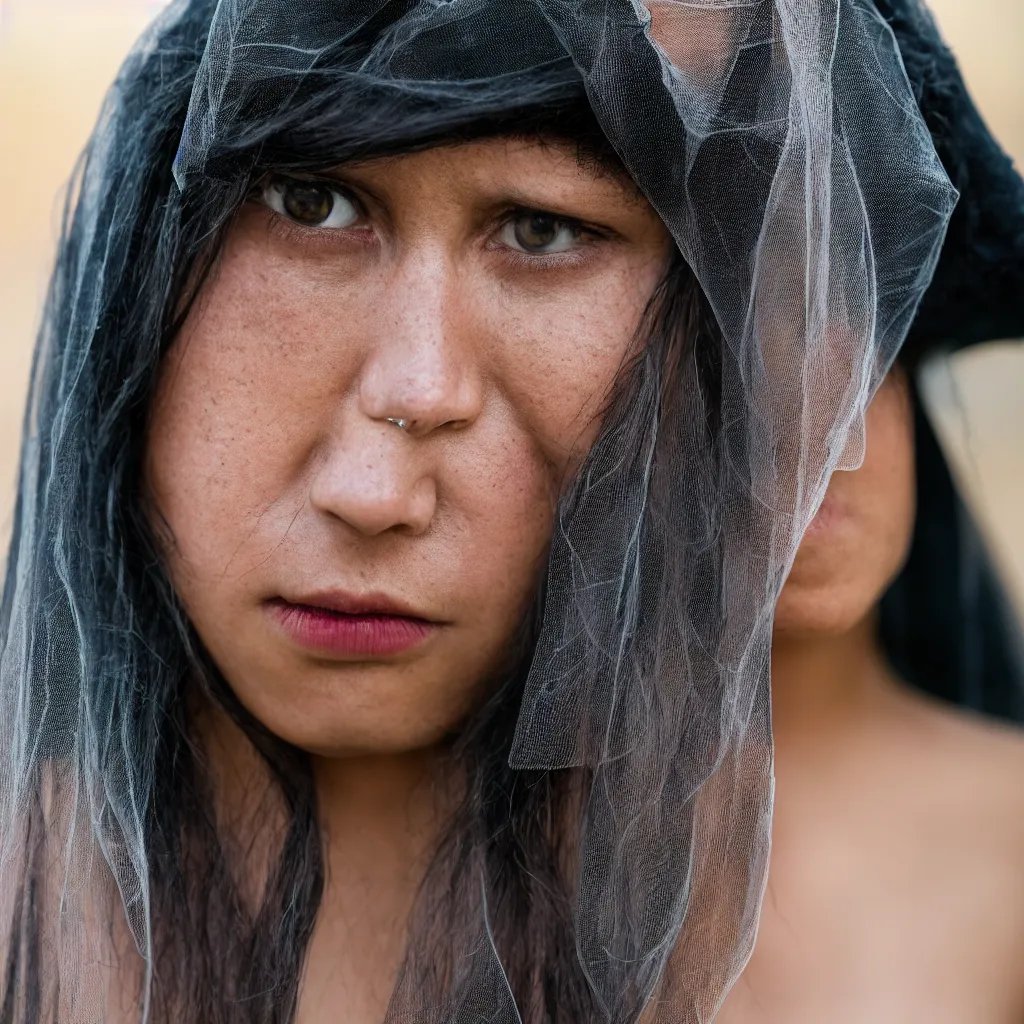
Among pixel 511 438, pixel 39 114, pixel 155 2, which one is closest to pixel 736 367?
pixel 511 438

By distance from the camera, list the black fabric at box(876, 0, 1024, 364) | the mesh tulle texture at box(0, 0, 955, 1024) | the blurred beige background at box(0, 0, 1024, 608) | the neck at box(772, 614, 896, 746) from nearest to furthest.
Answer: the mesh tulle texture at box(0, 0, 955, 1024) → the black fabric at box(876, 0, 1024, 364) → the neck at box(772, 614, 896, 746) → the blurred beige background at box(0, 0, 1024, 608)

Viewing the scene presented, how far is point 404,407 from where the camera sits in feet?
3.16

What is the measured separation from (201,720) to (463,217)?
1.66 ft

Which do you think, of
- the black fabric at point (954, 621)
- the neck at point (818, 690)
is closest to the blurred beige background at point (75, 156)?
the black fabric at point (954, 621)

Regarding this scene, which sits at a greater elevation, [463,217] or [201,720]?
[463,217]

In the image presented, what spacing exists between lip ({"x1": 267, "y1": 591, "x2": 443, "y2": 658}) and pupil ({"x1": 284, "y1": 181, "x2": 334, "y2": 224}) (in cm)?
30

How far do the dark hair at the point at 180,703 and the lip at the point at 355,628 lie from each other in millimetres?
89

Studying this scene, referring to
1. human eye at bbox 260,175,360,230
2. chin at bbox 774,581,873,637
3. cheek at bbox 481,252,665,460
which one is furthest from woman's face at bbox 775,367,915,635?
human eye at bbox 260,175,360,230

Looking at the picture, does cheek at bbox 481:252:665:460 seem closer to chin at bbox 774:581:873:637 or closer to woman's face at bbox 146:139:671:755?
woman's face at bbox 146:139:671:755

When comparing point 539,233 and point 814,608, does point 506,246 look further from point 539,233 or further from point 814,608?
point 814,608

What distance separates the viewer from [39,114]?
83.8 inches

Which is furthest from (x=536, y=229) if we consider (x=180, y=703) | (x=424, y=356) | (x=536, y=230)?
(x=180, y=703)

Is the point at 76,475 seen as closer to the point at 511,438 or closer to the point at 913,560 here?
the point at 511,438

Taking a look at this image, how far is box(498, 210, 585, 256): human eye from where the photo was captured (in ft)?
3.34
